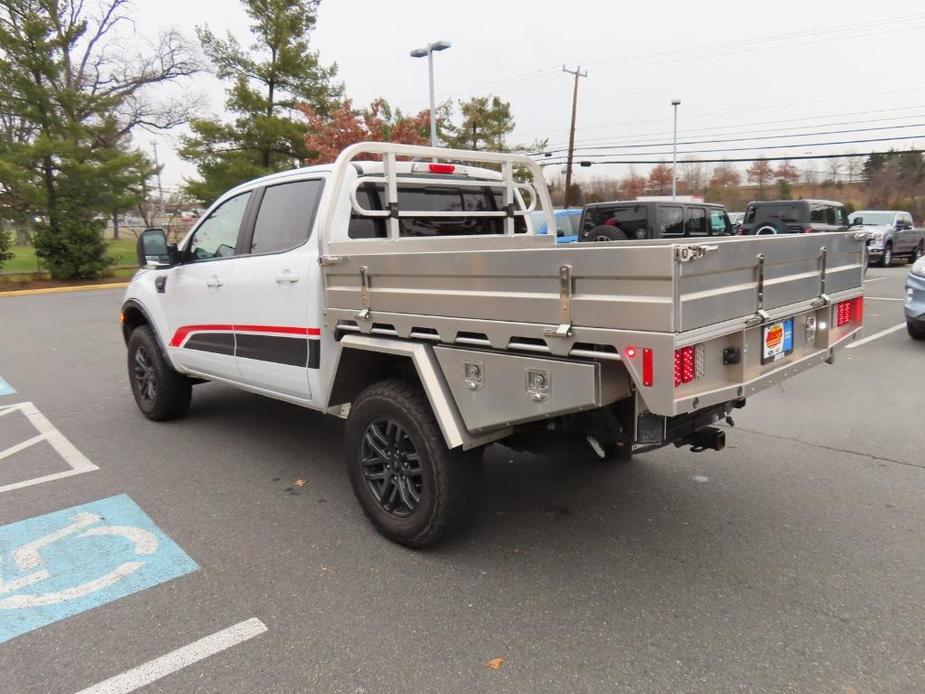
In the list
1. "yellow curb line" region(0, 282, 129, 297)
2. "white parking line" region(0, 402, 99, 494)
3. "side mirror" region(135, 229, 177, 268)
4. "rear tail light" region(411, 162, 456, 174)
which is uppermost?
"rear tail light" region(411, 162, 456, 174)

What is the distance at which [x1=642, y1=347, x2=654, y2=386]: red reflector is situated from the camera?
235cm

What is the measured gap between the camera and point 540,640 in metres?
2.68

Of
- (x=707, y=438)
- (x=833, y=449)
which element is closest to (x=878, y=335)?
(x=833, y=449)

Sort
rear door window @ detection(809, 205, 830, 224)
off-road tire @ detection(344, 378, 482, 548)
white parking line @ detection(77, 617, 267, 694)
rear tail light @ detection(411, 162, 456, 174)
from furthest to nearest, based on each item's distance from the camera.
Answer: rear door window @ detection(809, 205, 830, 224) → rear tail light @ detection(411, 162, 456, 174) → off-road tire @ detection(344, 378, 482, 548) → white parking line @ detection(77, 617, 267, 694)

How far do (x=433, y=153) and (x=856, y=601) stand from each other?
3.34 meters

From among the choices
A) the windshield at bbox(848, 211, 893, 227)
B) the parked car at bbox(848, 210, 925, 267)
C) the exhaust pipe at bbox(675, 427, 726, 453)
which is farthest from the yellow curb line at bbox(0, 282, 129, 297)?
the windshield at bbox(848, 211, 893, 227)

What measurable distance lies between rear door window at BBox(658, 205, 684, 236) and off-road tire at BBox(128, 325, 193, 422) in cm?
1140

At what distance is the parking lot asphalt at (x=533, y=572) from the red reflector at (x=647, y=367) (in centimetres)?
111

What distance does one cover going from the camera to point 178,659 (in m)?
2.60

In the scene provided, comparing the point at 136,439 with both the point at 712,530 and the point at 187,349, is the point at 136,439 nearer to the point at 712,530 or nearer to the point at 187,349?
the point at 187,349

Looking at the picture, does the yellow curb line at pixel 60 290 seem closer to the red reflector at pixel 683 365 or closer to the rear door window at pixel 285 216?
the rear door window at pixel 285 216

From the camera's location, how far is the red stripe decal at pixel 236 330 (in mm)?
3898

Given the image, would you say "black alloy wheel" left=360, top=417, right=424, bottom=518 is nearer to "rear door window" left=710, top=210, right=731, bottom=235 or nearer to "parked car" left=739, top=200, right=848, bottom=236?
"rear door window" left=710, top=210, right=731, bottom=235

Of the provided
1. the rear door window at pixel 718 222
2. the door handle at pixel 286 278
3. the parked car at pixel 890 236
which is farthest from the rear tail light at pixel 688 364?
the parked car at pixel 890 236
